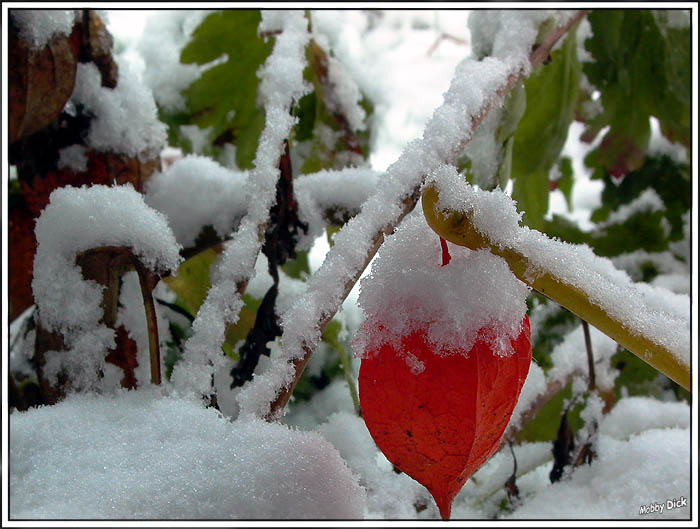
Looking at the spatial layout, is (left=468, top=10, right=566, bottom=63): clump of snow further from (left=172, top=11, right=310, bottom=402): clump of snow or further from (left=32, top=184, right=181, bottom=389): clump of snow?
(left=32, top=184, right=181, bottom=389): clump of snow

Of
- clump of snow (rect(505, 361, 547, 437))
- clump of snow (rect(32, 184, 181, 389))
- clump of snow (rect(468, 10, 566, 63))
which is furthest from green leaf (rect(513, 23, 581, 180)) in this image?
clump of snow (rect(32, 184, 181, 389))

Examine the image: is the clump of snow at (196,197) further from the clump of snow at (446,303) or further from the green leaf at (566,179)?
the green leaf at (566,179)

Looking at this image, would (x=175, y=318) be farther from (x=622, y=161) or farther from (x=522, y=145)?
(x=622, y=161)

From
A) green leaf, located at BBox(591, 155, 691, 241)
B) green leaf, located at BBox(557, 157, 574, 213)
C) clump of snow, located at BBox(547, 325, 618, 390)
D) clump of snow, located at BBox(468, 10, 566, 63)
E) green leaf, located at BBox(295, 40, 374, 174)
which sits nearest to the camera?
clump of snow, located at BBox(468, 10, 566, 63)

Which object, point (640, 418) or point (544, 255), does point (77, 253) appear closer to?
point (544, 255)

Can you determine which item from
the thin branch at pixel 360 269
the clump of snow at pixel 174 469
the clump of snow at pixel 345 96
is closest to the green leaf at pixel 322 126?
the clump of snow at pixel 345 96

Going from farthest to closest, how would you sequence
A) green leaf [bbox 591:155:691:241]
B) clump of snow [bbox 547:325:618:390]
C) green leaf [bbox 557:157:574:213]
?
green leaf [bbox 557:157:574:213] < green leaf [bbox 591:155:691:241] < clump of snow [bbox 547:325:618:390]

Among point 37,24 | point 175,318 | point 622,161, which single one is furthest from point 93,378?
point 622,161
